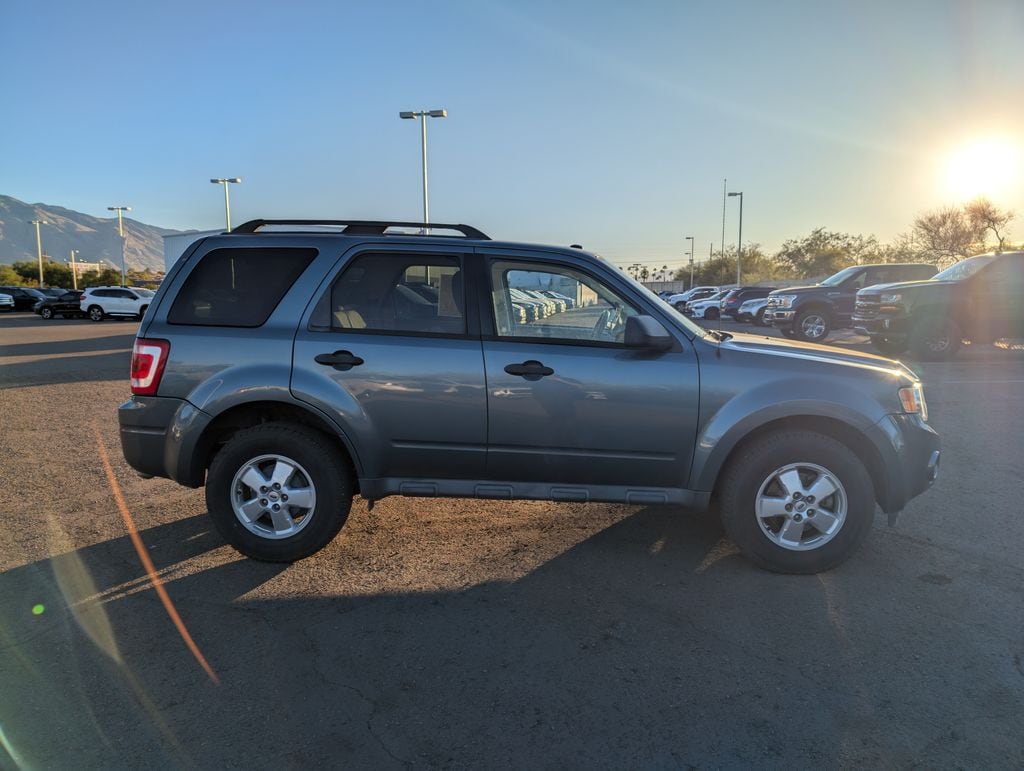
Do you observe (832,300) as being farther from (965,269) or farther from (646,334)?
(646,334)

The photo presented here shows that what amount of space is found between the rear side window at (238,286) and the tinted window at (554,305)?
1.23 metres

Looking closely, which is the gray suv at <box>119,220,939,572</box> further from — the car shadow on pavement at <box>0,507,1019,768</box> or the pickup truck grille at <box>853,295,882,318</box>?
the pickup truck grille at <box>853,295,882,318</box>

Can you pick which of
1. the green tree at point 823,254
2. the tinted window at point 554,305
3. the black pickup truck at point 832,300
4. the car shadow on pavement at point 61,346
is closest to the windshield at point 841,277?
the black pickup truck at point 832,300

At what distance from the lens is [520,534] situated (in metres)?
4.37

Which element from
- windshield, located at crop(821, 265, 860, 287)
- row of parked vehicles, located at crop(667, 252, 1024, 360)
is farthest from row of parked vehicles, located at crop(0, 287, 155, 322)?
row of parked vehicles, located at crop(667, 252, 1024, 360)

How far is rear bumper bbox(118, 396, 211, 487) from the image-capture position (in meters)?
3.83

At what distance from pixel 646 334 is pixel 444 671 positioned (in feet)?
6.57

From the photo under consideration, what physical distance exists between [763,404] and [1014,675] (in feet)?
5.27

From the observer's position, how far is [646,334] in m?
Result: 3.59

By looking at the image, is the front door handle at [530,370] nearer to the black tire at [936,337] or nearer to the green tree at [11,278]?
the black tire at [936,337]

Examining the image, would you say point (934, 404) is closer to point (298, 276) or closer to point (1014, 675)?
point (1014, 675)

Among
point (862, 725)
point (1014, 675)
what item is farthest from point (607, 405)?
point (1014, 675)

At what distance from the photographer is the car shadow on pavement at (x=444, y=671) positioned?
2.39m

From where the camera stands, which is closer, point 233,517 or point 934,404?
point 233,517
